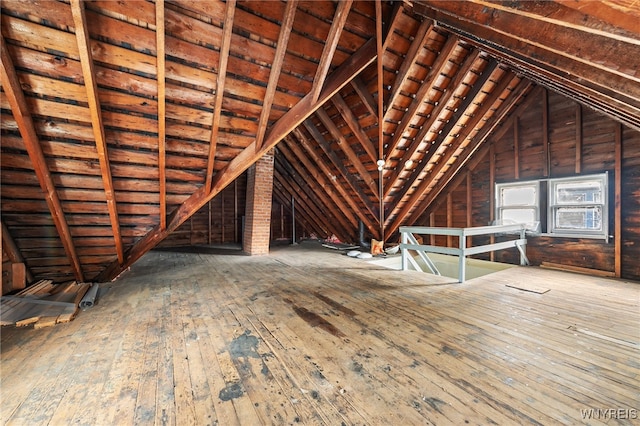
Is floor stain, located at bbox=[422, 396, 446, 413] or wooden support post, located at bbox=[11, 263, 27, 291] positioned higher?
wooden support post, located at bbox=[11, 263, 27, 291]

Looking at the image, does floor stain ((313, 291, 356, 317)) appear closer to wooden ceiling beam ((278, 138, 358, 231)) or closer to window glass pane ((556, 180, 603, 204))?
wooden ceiling beam ((278, 138, 358, 231))

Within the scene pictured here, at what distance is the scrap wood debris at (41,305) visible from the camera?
2.43m

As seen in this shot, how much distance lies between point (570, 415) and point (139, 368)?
2.61 meters

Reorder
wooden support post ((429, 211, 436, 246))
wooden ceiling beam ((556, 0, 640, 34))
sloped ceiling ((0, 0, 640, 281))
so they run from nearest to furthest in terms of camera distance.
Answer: wooden ceiling beam ((556, 0, 640, 34))
sloped ceiling ((0, 0, 640, 281))
wooden support post ((429, 211, 436, 246))

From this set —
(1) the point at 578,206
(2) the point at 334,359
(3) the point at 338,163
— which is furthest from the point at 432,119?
(2) the point at 334,359

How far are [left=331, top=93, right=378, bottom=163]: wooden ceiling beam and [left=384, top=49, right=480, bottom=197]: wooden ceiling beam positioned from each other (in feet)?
2.32

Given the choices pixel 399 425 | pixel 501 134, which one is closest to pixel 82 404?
pixel 399 425

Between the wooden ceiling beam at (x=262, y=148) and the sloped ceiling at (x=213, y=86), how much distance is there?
0.08 ft

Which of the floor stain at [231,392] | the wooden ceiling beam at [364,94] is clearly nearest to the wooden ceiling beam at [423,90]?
the wooden ceiling beam at [364,94]

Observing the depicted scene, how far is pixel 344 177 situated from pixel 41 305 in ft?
16.7

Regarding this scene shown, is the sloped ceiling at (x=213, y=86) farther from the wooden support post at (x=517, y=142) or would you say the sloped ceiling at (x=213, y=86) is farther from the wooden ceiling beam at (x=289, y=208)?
the wooden ceiling beam at (x=289, y=208)

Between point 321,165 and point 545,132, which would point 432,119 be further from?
point 321,165

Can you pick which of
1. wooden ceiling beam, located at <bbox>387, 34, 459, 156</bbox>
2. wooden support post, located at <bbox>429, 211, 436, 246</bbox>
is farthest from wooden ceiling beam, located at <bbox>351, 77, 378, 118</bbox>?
wooden support post, located at <bbox>429, 211, 436, 246</bbox>

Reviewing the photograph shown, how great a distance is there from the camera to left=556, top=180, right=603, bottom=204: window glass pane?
4199 millimetres
